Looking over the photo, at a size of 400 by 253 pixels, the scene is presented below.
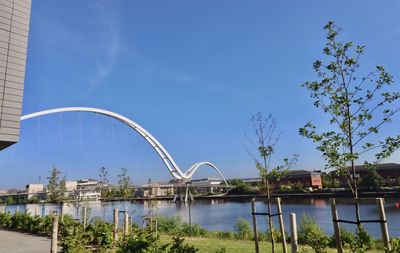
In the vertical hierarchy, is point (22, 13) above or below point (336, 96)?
above

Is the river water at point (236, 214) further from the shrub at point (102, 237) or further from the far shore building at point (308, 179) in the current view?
the far shore building at point (308, 179)

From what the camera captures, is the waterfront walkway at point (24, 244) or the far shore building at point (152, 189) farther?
the far shore building at point (152, 189)

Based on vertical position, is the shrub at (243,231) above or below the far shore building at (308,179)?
below

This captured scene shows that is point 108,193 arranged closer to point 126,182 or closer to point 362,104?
point 126,182

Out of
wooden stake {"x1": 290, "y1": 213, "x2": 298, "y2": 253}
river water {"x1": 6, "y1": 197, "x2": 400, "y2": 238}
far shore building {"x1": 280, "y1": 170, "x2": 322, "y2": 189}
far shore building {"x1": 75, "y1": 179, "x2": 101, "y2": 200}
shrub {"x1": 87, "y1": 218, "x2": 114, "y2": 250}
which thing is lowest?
river water {"x1": 6, "y1": 197, "x2": 400, "y2": 238}

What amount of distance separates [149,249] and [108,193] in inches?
676

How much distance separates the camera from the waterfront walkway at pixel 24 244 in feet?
40.5

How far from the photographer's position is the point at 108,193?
23.0m

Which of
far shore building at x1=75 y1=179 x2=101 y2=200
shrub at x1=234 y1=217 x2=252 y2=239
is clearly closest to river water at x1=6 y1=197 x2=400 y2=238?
far shore building at x1=75 y1=179 x2=101 y2=200

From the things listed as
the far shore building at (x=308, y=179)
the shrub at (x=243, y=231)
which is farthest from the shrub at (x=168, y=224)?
the far shore building at (x=308, y=179)

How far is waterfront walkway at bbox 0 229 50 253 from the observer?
487 inches

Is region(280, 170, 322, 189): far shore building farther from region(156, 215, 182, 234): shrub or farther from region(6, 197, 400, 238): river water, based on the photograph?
region(156, 215, 182, 234): shrub

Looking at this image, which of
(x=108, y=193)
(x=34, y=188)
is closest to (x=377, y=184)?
(x=108, y=193)

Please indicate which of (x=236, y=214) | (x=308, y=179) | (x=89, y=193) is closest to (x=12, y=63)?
(x=236, y=214)
